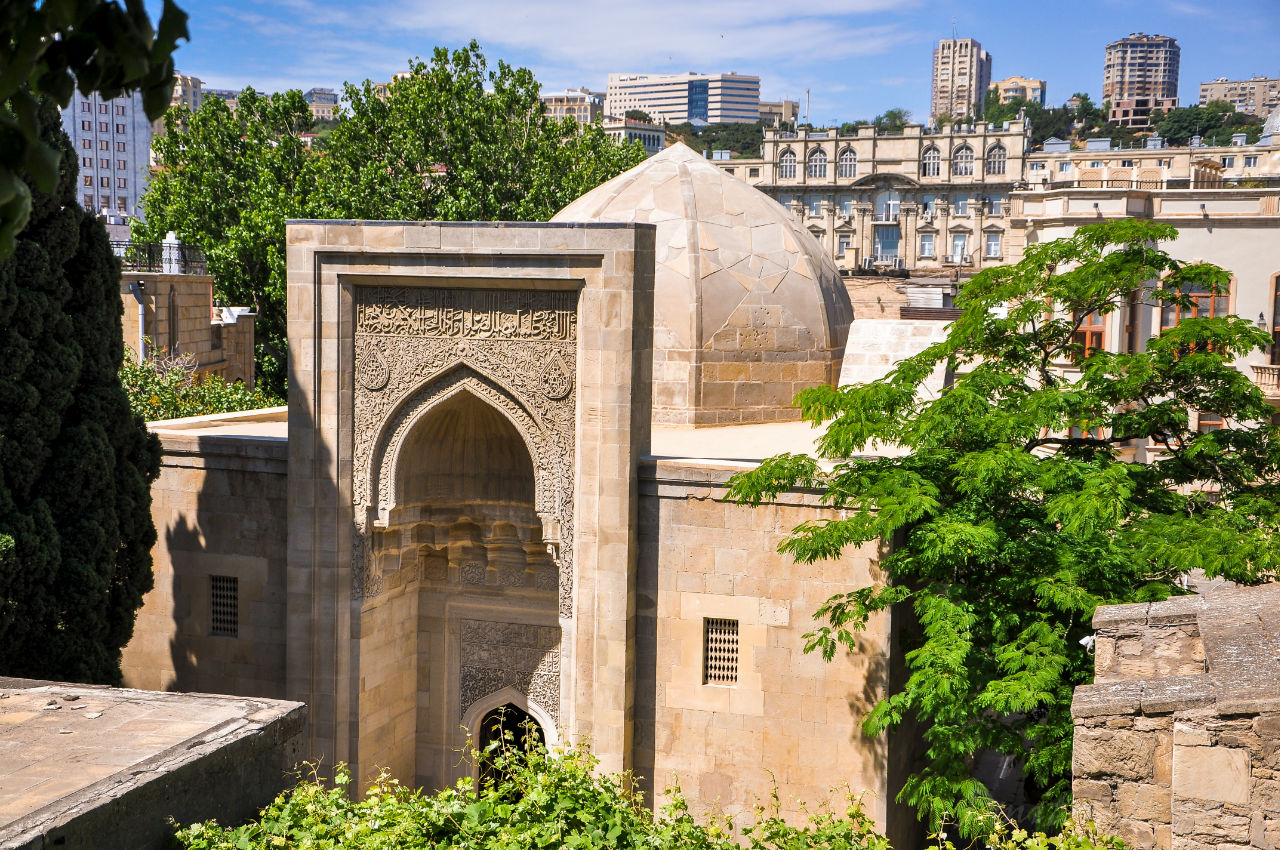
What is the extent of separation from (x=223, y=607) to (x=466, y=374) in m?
4.14

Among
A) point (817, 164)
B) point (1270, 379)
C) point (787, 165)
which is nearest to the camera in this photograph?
point (1270, 379)

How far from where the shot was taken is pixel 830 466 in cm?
1290

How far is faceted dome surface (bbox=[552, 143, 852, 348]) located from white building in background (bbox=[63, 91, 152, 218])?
8639 cm

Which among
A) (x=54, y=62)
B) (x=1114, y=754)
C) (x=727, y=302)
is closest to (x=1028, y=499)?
(x=1114, y=754)

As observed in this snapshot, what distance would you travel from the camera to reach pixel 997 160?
90.1 metres

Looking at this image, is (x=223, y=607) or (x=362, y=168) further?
(x=362, y=168)

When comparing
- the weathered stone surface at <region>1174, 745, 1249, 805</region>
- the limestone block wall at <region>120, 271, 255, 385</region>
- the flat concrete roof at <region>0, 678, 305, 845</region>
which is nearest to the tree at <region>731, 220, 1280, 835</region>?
the weathered stone surface at <region>1174, 745, 1249, 805</region>

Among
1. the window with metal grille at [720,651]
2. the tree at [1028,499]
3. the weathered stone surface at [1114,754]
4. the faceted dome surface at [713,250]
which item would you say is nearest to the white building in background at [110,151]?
the faceted dome surface at [713,250]

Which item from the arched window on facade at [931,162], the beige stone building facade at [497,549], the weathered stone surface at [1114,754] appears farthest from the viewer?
the arched window on facade at [931,162]

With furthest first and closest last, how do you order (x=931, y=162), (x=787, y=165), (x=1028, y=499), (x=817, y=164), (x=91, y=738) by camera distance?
(x=787, y=165) → (x=817, y=164) → (x=931, y=162) → (x=1028, y=499) → (x=91, y=738)

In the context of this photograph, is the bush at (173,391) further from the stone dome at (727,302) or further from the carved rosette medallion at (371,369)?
the stone dome at (727,302)

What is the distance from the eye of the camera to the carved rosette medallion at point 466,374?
12453mm

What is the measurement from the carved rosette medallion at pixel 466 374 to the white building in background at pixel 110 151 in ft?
294

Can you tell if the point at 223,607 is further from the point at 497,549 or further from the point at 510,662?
the point at 510,662
